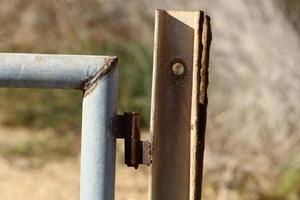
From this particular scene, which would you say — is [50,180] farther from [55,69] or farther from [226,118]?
[55,69]

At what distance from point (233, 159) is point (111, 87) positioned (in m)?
3.67

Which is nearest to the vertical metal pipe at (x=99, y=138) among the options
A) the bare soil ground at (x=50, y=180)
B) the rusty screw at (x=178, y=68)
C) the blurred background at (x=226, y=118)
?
the rusty screw at (x=178, y=68)

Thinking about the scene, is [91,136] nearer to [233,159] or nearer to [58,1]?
[233,159]

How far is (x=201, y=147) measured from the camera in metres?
1.99

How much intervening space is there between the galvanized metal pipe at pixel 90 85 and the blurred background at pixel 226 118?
126 inches

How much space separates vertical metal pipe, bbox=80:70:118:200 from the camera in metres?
1.99

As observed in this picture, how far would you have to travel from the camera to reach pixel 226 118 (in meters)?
5.90

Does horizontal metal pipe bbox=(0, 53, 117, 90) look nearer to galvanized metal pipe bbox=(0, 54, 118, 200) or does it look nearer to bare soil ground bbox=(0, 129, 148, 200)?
galvanized metal pipe bbox=(0, 54, 118, 200)

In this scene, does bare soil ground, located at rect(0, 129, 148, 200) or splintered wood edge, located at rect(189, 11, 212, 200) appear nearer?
splintered wood edge, located at rect(189, 11, 212, 200)

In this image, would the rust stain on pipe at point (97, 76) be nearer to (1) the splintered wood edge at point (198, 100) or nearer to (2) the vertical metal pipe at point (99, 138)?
(2) the vertical metal pipe at point (99, 138)

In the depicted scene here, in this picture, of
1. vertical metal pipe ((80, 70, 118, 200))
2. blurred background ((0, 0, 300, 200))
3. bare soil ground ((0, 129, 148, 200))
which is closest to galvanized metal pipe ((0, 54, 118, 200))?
vertical metal pipe ((80, 70, 118, 200))

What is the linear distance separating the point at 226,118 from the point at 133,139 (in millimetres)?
3905

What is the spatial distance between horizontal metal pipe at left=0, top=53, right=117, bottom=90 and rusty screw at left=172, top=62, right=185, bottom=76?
0.37 feet

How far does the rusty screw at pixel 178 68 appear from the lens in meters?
2.01
